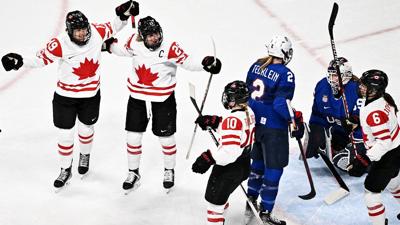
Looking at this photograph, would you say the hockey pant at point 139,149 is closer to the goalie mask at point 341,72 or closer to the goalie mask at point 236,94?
the goalie mask at point 236,94

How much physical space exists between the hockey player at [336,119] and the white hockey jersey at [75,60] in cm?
153

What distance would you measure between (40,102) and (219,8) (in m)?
2.34

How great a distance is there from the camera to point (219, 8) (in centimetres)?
751

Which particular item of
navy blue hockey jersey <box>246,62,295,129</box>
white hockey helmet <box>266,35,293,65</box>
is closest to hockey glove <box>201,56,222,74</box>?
navy blue hockey jersey <box>246,62,295,129</box>

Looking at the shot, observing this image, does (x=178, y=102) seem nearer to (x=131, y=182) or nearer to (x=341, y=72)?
(x=131, y=182)

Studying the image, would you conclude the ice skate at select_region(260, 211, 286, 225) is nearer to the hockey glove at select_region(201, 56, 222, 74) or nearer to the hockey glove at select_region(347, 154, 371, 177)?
the hockey glove at select_region(347, 154, 371, 177)

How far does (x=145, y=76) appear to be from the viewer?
15.6ft

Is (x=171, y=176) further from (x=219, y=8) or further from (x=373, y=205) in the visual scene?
(x=219, y=8)

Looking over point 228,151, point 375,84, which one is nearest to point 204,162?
point 228,151

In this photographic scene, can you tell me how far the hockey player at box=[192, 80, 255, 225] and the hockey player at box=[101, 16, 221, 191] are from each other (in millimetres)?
597

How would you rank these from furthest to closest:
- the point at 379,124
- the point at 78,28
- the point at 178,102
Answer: the point at 178,102
the point at 78,28
the point at 379,124

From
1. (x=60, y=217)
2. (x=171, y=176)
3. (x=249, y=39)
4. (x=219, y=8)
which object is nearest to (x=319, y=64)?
(x=249, y=39)

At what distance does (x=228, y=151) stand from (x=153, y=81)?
95cm

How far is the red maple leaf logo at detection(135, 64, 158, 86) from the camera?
4.74 metres
